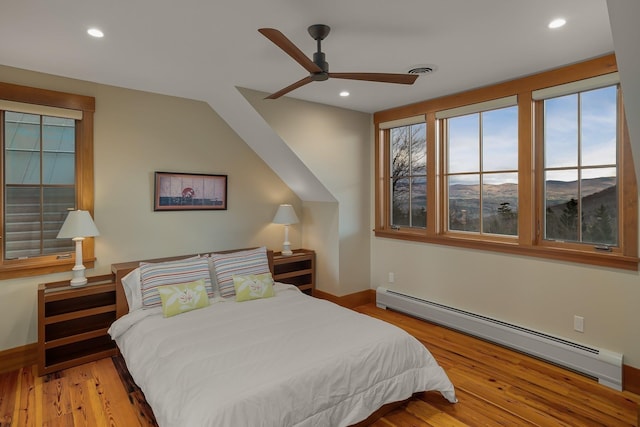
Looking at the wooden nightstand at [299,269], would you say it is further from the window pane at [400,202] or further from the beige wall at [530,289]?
the window pane at [400,202]

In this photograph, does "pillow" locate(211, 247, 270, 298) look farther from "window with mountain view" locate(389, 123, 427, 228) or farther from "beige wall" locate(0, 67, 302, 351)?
"window with mountain view" locate(389, 123, 427, 228)

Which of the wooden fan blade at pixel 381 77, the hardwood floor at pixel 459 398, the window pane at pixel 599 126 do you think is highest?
the wooden fan blade at pixel 381 77

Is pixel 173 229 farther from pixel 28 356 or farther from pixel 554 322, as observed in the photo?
pixel 554 322

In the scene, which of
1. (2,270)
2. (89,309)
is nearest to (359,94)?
(89,309)

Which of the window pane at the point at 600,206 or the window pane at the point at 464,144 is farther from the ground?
the window pane at the point at 464,144

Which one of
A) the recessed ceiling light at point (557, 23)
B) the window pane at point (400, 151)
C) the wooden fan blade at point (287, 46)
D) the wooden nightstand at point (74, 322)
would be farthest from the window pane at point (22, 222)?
the recessed ceiling light at point (557, 23)

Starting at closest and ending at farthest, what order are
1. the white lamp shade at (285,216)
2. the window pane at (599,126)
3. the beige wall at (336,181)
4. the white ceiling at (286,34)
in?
1. the white ceiling at (286,34)
2. the window pane at (599,126)
3. the beige wall at (336,181)
4. the white lamp shade at (285,216)

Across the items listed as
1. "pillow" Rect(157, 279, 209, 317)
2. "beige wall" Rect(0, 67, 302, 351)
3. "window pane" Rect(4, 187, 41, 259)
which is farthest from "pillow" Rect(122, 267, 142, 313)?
"window pane" Rect(4, 187, 41, 259)

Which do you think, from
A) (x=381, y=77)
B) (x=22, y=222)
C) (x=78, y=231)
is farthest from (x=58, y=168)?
(x=381, y=77)

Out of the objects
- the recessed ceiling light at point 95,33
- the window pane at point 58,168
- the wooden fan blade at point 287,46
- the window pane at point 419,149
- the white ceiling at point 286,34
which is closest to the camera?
the wooden fan blade at point 287,46

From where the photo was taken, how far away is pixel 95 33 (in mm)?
2217

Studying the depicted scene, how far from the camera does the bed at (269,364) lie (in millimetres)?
1767

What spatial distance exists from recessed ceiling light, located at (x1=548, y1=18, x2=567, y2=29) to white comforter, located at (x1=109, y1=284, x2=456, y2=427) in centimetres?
216

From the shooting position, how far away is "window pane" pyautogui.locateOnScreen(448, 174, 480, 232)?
364 cm
